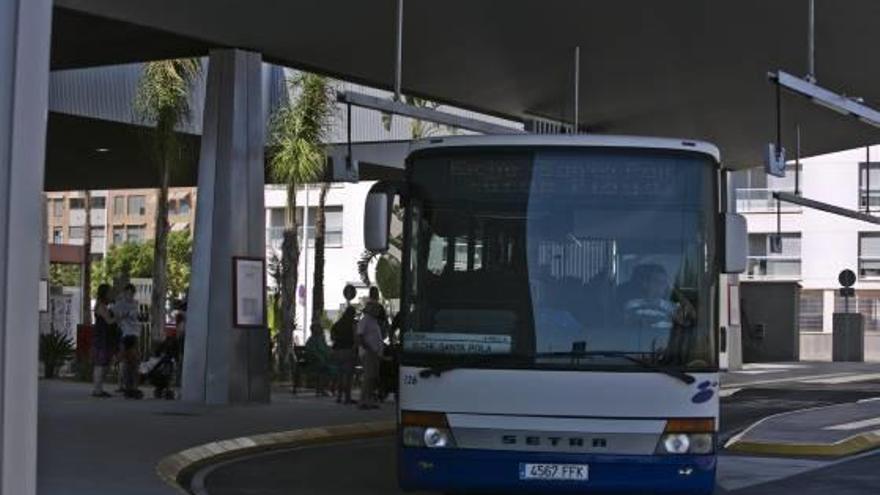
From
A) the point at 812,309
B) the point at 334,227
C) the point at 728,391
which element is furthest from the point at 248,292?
the point at 334,227

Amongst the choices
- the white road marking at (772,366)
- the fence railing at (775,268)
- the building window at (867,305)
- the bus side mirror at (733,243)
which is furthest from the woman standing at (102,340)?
the fence railing at (775,268)

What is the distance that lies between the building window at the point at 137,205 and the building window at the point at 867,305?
190 feet

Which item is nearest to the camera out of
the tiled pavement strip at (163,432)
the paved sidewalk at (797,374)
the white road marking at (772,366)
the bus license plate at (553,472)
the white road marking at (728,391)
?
the bus license plate at (553,472)

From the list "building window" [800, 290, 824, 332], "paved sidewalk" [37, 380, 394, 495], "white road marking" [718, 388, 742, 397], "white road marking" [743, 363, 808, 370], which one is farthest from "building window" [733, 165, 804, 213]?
"paved sidewalk" [37, 380, 394, 495]

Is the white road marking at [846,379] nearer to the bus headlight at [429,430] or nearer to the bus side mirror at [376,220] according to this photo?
the bus headlight at [429,430]

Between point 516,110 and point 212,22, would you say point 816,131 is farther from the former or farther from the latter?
point 212,22

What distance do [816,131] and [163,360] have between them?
14124 mm

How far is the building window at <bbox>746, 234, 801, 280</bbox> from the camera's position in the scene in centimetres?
6581

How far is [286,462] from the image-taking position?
13602 mm

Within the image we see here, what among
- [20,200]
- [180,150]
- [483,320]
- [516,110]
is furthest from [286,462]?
[180,150]

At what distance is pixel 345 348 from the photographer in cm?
2045

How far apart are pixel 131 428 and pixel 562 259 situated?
305 inches

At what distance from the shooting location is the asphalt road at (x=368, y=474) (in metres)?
11.6

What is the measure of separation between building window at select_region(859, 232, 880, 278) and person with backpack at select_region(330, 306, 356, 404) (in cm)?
4898
